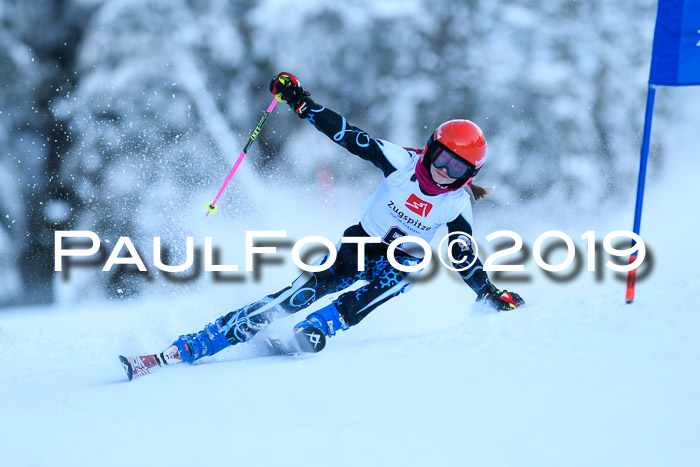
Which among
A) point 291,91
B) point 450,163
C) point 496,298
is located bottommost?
point 496,298

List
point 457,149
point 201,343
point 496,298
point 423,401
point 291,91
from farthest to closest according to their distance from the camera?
1. point 496,298
2. point 291,91
3. point 201,343
4. point 457,149
5. point 423,401

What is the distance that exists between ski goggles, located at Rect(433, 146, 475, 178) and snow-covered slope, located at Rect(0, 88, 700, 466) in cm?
77

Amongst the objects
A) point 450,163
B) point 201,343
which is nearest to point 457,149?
point 450,163

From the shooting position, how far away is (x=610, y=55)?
8930mm

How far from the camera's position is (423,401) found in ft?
7.43

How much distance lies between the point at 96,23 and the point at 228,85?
1654 mm

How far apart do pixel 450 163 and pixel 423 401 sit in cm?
130

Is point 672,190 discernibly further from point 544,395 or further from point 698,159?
point 544,395

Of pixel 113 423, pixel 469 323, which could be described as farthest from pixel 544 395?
pixel 113 423

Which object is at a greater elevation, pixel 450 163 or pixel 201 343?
pixel 450 163

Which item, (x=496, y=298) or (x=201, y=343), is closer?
(x=201, y=343)

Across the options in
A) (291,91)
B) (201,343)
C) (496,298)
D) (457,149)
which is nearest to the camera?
(457,149)

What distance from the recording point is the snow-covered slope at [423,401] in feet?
6.30

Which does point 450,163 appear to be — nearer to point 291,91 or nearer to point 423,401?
point 291,91
